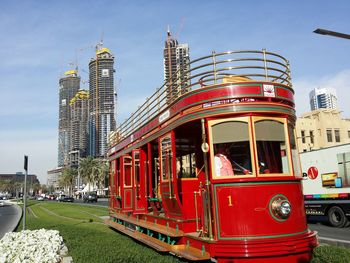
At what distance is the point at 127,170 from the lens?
42.5ft

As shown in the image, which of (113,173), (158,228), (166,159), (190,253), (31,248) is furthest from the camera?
(113,173)

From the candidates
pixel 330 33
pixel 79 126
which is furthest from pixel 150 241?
pixel 79 126

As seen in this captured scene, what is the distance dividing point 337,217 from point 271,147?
10.4 m

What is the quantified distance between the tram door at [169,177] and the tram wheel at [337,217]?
30.9 ft

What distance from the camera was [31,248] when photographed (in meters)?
8.62

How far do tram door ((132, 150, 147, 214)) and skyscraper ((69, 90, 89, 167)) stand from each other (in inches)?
4478

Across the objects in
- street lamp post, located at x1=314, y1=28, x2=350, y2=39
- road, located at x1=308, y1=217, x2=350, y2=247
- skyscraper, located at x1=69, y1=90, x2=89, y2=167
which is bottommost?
road, located at x1=308, y1=217, x2=350, y2=247

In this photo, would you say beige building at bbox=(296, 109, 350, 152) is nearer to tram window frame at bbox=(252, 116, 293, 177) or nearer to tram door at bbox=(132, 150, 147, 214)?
tram door at bbox=(132, 150, 147, 214)

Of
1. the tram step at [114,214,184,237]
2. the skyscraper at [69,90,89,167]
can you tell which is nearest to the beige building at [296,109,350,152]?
the tram step at [114,214,184,237]

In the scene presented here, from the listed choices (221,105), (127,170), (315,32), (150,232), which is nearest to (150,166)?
(150,232)

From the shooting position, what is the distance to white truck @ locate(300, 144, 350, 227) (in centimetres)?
1470

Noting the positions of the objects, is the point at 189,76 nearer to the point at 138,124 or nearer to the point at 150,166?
the point at 150,166

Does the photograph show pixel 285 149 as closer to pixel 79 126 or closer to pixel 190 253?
pixel 190 253

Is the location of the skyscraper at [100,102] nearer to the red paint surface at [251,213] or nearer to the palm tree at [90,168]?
the palm tree at [90,168]
